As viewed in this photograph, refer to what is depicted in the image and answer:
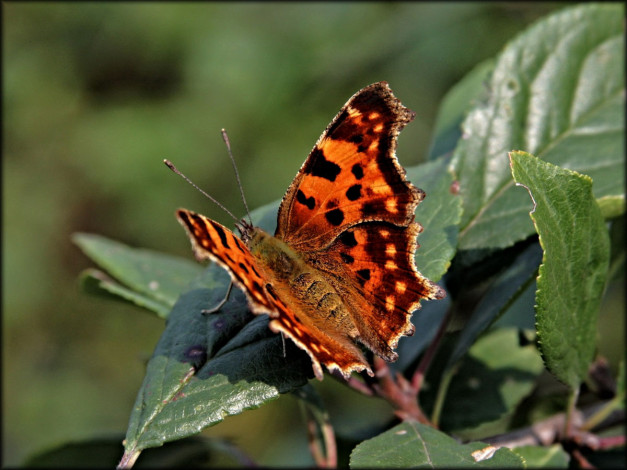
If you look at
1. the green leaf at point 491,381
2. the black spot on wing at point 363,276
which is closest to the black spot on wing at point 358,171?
the black spot on wing at point 363,276

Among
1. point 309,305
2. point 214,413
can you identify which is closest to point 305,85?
point 309,305

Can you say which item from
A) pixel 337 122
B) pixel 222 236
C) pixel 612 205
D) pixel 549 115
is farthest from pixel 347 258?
pixel 549 115

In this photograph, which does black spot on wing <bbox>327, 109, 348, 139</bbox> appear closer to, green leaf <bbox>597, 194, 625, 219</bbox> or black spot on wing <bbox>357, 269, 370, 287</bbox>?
black spot on wing <bbox>357, 269, 370, 287</bbox>

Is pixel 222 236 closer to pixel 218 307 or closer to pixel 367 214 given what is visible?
pixel 218 307

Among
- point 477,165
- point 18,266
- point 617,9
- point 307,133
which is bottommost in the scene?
point 18,266

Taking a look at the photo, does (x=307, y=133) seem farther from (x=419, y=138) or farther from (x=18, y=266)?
(x=18, y=266)

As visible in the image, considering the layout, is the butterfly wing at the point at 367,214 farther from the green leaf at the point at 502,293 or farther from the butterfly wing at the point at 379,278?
the green leaf at the point at 502,293
